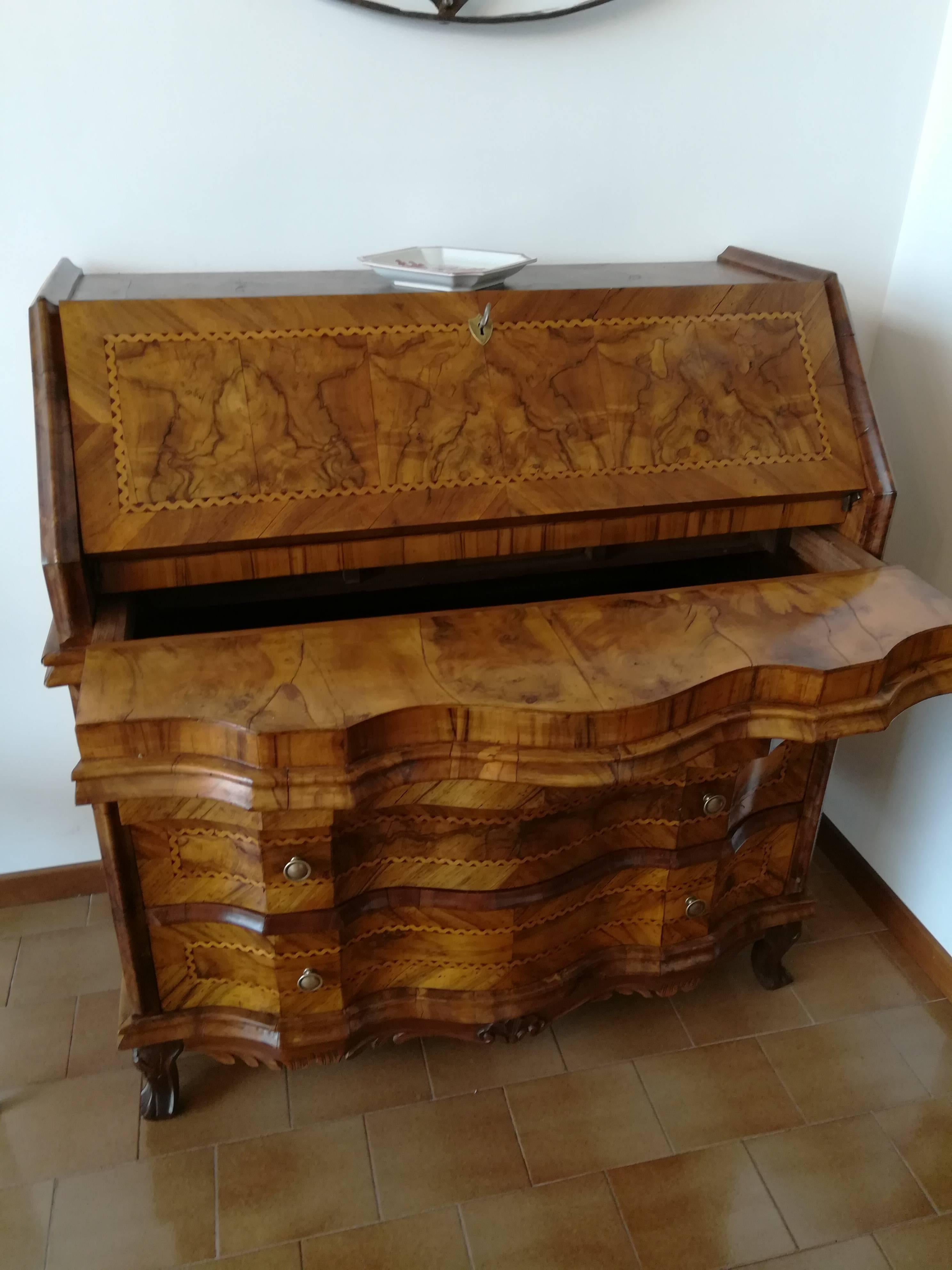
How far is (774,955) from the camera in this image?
1.71m

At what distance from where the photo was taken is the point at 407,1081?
5.16 ft

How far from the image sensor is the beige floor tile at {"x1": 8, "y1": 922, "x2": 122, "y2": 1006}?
1.73 meters

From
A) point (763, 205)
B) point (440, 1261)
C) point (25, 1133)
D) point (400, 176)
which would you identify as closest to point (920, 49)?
point (763, 205)

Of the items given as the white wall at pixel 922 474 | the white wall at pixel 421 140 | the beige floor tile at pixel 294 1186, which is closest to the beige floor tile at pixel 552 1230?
the beige floor tile at pixel 294 1186

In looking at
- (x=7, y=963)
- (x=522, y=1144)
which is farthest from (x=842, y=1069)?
(x=7, y=963)

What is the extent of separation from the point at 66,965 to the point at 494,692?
1.20 meters

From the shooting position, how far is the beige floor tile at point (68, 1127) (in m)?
1.44

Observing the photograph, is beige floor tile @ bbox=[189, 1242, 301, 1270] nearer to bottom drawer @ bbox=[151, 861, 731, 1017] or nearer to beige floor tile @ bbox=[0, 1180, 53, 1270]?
beige floor tile @ bbox=[0, 1180, 53, 1270]

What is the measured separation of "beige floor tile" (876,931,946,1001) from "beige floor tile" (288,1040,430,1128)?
0.92 meters

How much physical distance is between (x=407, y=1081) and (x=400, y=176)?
A: 1.45 metres

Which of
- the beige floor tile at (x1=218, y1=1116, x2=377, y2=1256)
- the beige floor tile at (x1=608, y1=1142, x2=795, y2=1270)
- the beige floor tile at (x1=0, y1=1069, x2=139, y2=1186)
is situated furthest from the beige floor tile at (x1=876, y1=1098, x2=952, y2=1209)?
the beige floor tile at (x1=0, y1=1069, x2=139, y2=1186)

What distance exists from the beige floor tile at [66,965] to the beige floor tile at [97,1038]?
0.09ft

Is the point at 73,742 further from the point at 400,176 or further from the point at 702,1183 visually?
the point at 702,1183

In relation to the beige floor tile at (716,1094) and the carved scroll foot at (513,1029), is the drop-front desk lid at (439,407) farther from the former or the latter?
the beige floor tile at (716,1094)
